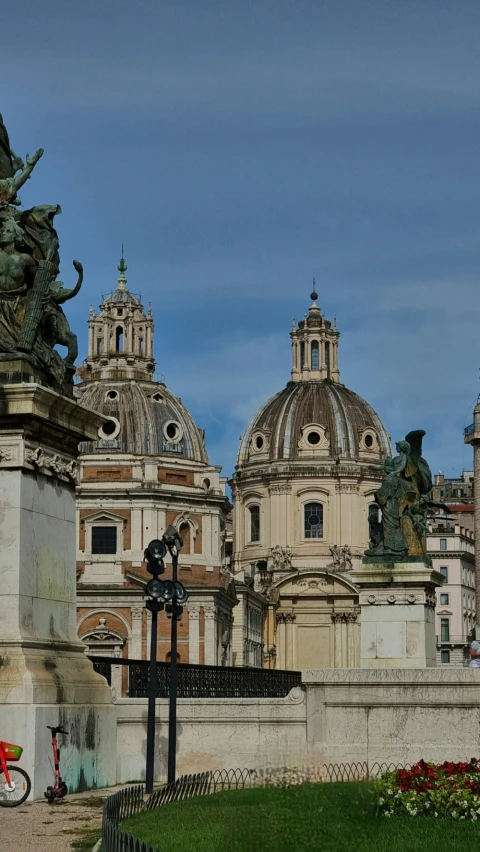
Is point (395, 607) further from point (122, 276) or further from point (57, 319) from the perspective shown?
point (122, 276)

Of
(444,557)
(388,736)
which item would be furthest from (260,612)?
(388,736)

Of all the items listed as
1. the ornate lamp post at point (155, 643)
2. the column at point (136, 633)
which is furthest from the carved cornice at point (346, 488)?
the ornate lamp post at point (155, 643)

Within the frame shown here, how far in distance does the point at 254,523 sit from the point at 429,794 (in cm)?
12270

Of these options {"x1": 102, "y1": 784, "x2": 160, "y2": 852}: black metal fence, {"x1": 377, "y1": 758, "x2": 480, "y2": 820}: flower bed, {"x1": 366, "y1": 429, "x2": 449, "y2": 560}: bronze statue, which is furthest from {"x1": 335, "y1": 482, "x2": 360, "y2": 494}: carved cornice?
{"x1": 102, "y1": 784, "x2": 160, "y2": 852}: black metal fence

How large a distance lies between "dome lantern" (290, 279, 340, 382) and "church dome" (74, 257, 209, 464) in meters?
28.1

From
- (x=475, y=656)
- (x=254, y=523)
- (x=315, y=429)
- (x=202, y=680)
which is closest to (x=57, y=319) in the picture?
(x=202, y=680)

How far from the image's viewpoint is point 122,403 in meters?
109

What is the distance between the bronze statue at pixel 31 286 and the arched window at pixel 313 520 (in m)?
116

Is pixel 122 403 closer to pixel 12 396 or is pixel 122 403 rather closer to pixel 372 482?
pixel 372 482

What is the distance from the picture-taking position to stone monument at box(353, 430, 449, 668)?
29.6 metres

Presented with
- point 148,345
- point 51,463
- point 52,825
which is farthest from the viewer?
point 148,345

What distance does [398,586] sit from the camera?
1176 inches

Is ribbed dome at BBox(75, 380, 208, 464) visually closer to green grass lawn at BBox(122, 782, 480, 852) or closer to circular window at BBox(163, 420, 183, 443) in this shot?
circular window at BBox(163, 420, 183, 443)

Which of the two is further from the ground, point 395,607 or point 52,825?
point 395,607
